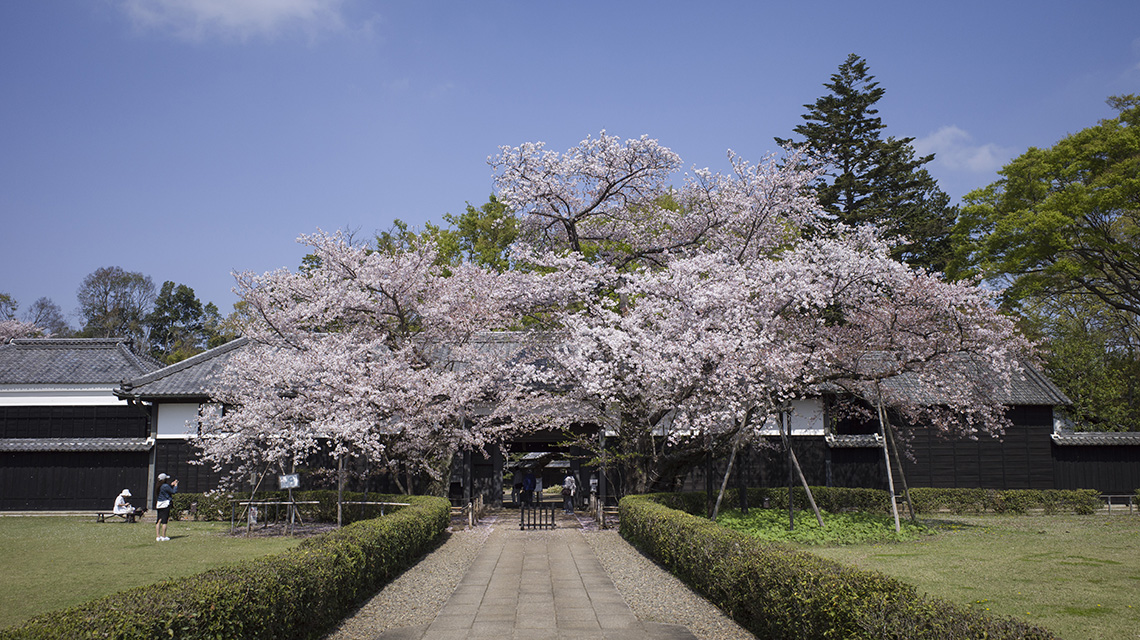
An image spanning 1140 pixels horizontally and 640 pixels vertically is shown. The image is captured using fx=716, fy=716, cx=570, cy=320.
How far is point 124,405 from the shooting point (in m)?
26.0

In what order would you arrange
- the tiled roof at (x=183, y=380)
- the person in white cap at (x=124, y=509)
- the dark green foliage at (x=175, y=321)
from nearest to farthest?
the person in white cap at (x=124, y=509)
the tiled roof at (x=183, y=380)
the dark green foliage at (x=175, y=321)

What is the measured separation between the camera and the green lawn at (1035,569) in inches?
320

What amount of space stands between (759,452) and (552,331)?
28.0 feet

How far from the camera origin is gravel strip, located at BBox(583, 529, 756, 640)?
26.5ft

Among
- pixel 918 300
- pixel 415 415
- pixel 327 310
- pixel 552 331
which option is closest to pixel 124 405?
pixel 327 310

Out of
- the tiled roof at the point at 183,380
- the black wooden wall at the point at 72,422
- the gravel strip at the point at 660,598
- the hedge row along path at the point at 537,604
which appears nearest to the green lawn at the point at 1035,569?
the gravel strip at the point at 660,598

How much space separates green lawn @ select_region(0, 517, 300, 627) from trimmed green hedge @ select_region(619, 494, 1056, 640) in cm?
822

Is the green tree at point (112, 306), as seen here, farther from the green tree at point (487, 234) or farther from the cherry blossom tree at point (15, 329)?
the green tree at point (487, 234)

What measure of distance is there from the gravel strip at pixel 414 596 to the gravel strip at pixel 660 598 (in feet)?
8.25

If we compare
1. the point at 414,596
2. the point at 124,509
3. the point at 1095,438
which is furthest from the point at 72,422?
the point at 1095,438

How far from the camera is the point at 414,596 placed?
9984 millimetres

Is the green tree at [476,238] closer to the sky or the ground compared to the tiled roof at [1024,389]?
closer to the sky

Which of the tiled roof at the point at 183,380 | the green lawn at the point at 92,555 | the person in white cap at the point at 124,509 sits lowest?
the green lawn at the point at 92,555

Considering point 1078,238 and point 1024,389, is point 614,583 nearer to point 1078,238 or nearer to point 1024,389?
point 1024,389
